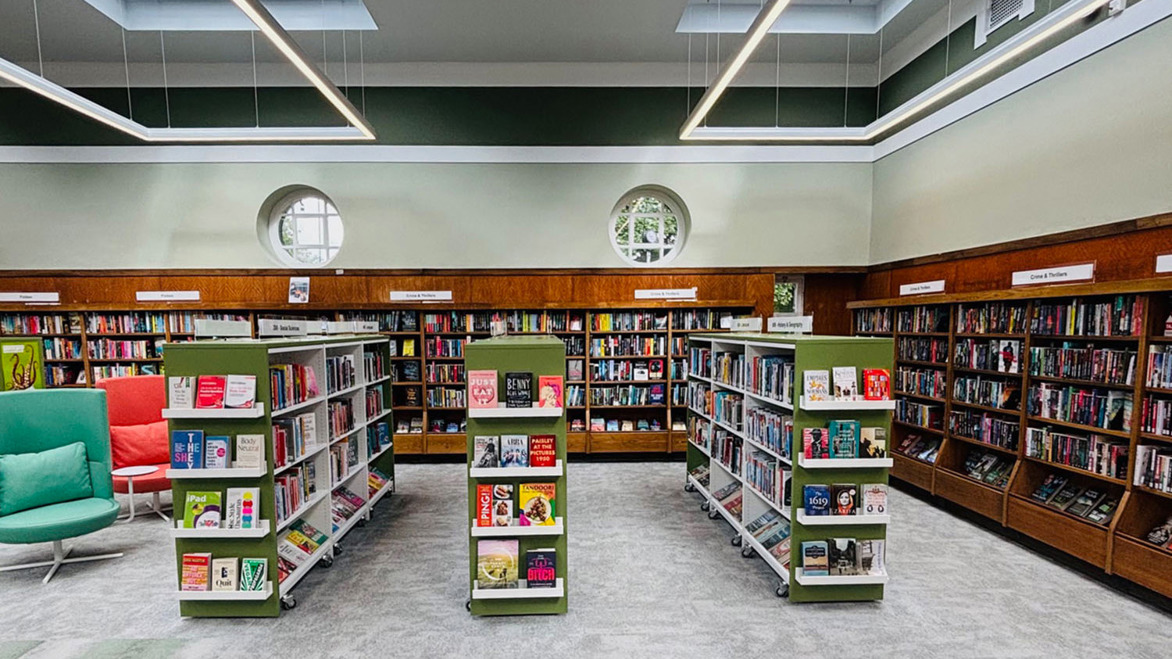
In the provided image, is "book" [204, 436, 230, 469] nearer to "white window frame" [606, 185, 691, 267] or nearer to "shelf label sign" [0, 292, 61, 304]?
"white window frame" [606, 185, 691, 267]

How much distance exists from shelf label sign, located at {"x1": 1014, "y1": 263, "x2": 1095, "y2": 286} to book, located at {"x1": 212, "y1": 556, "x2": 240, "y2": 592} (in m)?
6.56

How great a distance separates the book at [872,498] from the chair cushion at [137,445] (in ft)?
19.8

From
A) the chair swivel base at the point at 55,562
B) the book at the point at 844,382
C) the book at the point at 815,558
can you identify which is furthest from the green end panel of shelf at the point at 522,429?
the chair swivel base at the point at 55,562

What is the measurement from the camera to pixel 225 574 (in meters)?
3.05

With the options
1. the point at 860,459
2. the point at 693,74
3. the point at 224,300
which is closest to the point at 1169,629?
the point at 860,459

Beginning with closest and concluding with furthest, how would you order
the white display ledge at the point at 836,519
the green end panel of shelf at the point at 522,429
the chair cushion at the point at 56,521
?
the green end panel of shelf at the point at 522,429, the white display ledge at the point at 836,519, the chair cushion at the point at 56,521

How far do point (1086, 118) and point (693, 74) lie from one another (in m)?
4.29

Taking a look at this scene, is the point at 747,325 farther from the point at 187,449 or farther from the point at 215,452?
the point at 187,449

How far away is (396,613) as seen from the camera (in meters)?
3.14

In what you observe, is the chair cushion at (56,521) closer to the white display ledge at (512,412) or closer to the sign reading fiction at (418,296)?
the white display ledge at (512,412)

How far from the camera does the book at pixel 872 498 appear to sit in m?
3.16

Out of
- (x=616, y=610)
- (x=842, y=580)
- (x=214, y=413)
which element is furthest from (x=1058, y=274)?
(x=214, y=413)

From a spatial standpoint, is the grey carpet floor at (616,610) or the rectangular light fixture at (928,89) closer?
the grey carpet floor at (616,610)

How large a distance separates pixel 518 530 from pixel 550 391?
0.90 meters
